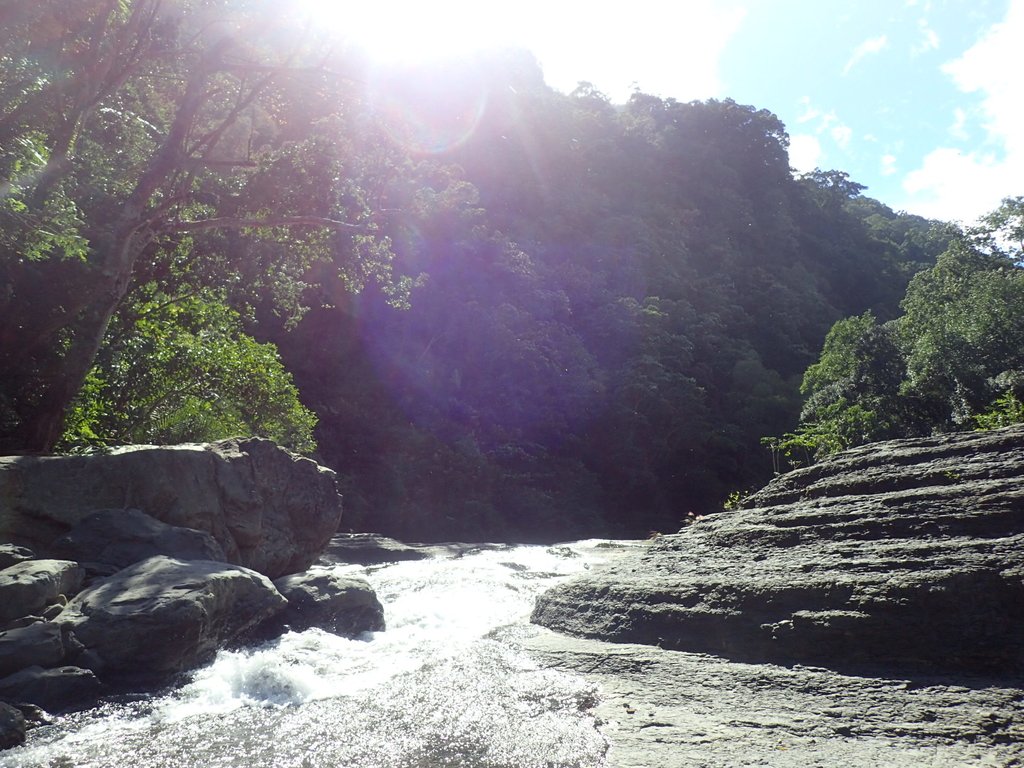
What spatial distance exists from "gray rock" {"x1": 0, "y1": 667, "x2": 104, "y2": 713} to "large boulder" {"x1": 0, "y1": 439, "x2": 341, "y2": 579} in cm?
259

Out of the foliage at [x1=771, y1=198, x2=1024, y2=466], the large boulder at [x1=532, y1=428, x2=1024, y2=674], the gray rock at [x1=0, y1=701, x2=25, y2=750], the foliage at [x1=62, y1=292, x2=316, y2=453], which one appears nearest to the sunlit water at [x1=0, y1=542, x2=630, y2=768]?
the gray rock at [x1=0, y1=701, x2=25, y2=750]

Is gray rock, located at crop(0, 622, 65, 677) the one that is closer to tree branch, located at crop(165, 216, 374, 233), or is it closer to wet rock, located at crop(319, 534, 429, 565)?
tree branch, located at crop(165, 216, 374, 233)

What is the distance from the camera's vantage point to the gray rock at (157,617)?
5.93 meters

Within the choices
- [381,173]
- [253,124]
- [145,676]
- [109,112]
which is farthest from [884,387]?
[145,676]

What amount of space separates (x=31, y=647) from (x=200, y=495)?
3.66 meters

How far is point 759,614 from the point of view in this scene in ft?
21.2

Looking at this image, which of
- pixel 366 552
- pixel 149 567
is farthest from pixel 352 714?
pixel 366 552

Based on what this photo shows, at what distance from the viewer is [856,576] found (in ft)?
20.5

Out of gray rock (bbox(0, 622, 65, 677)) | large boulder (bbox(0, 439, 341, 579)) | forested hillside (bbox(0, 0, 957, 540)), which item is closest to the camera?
gray rock (bbox(0, 622, 65, 677))

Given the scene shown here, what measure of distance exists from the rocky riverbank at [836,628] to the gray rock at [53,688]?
3.57m

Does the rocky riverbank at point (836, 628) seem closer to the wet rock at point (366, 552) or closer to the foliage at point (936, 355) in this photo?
the wet rock at point (366, 552)

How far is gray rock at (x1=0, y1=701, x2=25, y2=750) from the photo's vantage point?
187 inches

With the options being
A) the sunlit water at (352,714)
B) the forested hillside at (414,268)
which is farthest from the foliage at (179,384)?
the sunlit water at (352,714)

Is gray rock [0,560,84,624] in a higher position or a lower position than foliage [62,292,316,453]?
lower
